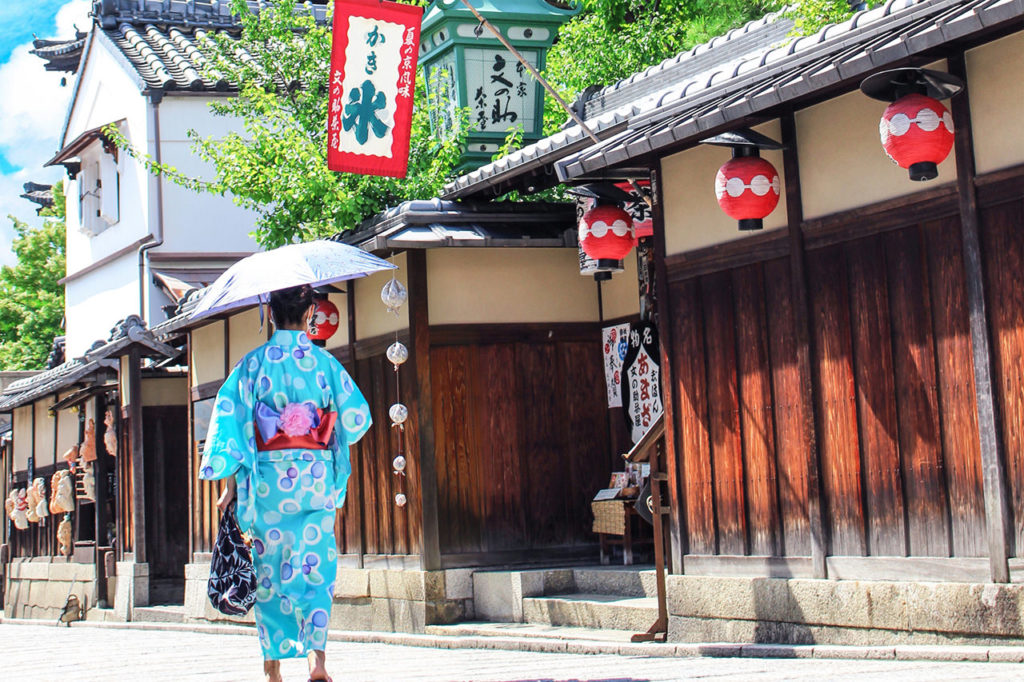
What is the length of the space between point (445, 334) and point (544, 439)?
1617mm

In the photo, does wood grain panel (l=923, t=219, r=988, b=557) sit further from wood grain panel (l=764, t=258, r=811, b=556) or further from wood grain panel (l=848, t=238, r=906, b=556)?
wood grain panel (l=764, t=258, r=811, b=556)

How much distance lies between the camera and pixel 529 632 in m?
11.6

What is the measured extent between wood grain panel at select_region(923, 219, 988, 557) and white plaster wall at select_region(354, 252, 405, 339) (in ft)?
21.9

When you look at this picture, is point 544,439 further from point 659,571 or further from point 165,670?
point 165,670

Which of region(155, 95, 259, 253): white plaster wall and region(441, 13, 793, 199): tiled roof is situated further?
region(155, 95, 259, 253): white plaster wall

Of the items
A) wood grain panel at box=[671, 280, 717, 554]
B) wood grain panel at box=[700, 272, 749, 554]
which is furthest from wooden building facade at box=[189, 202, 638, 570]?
wood grain panel at box=[700, 272, 749, 554]

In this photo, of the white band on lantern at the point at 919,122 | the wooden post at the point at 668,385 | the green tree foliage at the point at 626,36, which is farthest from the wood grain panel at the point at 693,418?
the green tree foliage at the point at 626,36

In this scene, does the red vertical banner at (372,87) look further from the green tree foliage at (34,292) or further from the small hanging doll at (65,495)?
the green tree foliage at (34,292)

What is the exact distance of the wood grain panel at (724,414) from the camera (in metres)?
10.0

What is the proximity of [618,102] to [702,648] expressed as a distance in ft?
23.8

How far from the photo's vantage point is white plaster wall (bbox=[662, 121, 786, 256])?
10.1 m

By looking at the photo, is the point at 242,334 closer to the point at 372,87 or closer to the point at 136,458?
the point at 136,458

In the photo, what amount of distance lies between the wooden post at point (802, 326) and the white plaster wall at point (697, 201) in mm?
234

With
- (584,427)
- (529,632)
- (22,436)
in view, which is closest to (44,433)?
(22,436)
